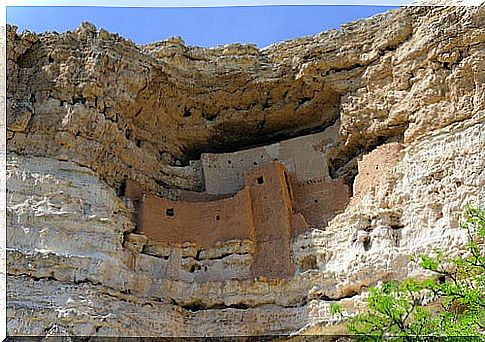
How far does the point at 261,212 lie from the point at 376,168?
9.35 ft

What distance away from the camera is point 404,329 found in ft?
27.7

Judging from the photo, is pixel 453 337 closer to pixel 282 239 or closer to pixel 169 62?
pixel 282 239

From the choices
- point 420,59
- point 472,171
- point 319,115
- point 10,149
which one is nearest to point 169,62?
point 319,115

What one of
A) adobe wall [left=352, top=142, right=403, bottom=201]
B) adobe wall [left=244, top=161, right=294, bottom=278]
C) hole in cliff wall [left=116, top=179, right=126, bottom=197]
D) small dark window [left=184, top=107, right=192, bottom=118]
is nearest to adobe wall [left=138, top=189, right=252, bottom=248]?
adobe wall [left=244, top=161, right=294, bottom=278]

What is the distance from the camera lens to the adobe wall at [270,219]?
17.6 metres

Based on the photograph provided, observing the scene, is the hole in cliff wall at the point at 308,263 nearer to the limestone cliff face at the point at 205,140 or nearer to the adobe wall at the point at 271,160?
the limestone cliff face at the point at 205,140

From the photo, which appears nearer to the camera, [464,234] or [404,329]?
[404,329]

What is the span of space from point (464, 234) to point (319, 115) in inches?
273

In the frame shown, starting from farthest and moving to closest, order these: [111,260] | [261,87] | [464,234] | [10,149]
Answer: [261,87] < [10,149] < [111,260] < [464,234]

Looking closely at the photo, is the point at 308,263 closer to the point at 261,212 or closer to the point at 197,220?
the point at 261,212

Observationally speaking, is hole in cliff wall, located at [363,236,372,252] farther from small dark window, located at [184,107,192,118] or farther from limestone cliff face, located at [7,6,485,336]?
small dark window, located at [184,107,192,118]

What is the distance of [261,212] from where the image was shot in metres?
18.5

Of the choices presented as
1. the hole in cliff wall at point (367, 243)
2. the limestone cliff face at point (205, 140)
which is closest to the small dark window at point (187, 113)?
the limestone cliff face at point (205, 140)

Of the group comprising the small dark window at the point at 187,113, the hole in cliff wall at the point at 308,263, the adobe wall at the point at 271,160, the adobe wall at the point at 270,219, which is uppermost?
the small dark window at the point at 187,113
